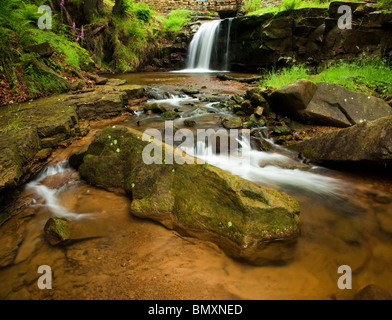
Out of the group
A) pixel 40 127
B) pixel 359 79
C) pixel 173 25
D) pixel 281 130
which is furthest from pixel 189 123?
pixel 173 25

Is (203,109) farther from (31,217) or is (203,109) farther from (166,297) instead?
(166,297)

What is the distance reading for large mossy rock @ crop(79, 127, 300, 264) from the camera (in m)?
2.06

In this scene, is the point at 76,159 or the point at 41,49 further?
the point at 41,49

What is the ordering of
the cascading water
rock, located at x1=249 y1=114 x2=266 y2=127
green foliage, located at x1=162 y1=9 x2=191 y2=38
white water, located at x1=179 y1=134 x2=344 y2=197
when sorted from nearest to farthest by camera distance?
white water, located at x1=179 y1=134 x2=344 y2=197, rock, located at x1=249 y1=114 x2=266 y2=127, the cascading water, green foliage, located at x1=162 y1=9 x2=191 y2=38

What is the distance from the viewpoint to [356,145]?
10.7ft

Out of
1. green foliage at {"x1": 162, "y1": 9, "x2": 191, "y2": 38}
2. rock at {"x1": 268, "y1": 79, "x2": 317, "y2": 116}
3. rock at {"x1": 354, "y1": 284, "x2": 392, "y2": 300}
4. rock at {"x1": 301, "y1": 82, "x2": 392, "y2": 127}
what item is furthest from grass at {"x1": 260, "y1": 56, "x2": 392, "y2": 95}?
green foliage at {"x1": 162, "y1": 9, "x2": 191, "y2": 38}

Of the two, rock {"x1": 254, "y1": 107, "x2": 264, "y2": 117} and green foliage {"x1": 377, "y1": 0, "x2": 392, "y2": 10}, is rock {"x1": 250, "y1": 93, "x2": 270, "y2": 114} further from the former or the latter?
green foliage {"x1": 377, "y1": 0, "x2": 392, "y2": 10}

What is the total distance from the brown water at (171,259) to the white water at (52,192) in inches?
2.3

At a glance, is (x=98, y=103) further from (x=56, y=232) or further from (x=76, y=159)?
(x=56, y=232)

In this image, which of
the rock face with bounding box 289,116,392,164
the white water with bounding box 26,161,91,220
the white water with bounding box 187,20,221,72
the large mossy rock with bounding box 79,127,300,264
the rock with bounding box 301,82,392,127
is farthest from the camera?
the white water with bounding box 187,20,221,72

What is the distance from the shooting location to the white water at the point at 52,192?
98.6 inches

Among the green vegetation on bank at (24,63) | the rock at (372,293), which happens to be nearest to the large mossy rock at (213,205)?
the rock at (372,293)

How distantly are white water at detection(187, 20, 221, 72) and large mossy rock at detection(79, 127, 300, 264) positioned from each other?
1244cm

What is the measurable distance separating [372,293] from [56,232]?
2.55 meters
